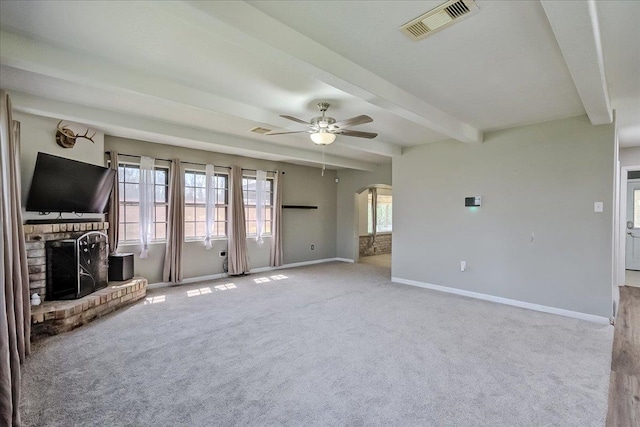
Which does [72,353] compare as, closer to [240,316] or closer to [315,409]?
[240,316]

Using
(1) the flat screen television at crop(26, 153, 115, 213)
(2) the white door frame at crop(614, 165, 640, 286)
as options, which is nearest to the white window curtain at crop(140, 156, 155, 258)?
(1) the flat screen television at crop(26, 153, 115, 213)

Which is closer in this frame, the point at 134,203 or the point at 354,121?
the point at 354,121

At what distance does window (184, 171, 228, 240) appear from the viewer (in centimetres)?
590

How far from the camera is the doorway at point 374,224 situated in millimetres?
9328

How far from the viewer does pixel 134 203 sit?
5.29 m

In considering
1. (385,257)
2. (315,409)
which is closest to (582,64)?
(315,409)

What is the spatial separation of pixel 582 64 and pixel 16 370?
440 cm

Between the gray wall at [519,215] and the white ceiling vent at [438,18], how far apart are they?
10.3ft

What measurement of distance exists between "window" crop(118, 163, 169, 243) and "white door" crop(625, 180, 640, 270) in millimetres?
9908

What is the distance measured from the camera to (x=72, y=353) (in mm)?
2893

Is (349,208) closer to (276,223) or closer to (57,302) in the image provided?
(276,223)

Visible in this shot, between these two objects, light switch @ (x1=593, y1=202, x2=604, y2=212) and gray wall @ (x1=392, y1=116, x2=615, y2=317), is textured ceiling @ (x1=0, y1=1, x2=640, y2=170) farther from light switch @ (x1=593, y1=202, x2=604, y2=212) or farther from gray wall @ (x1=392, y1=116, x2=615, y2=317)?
light switch @ (x1=593, y1=202, x2=604, y2=212)

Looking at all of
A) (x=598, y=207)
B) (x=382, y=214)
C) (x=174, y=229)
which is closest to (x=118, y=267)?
(x=174, y=229)

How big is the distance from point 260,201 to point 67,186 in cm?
356
